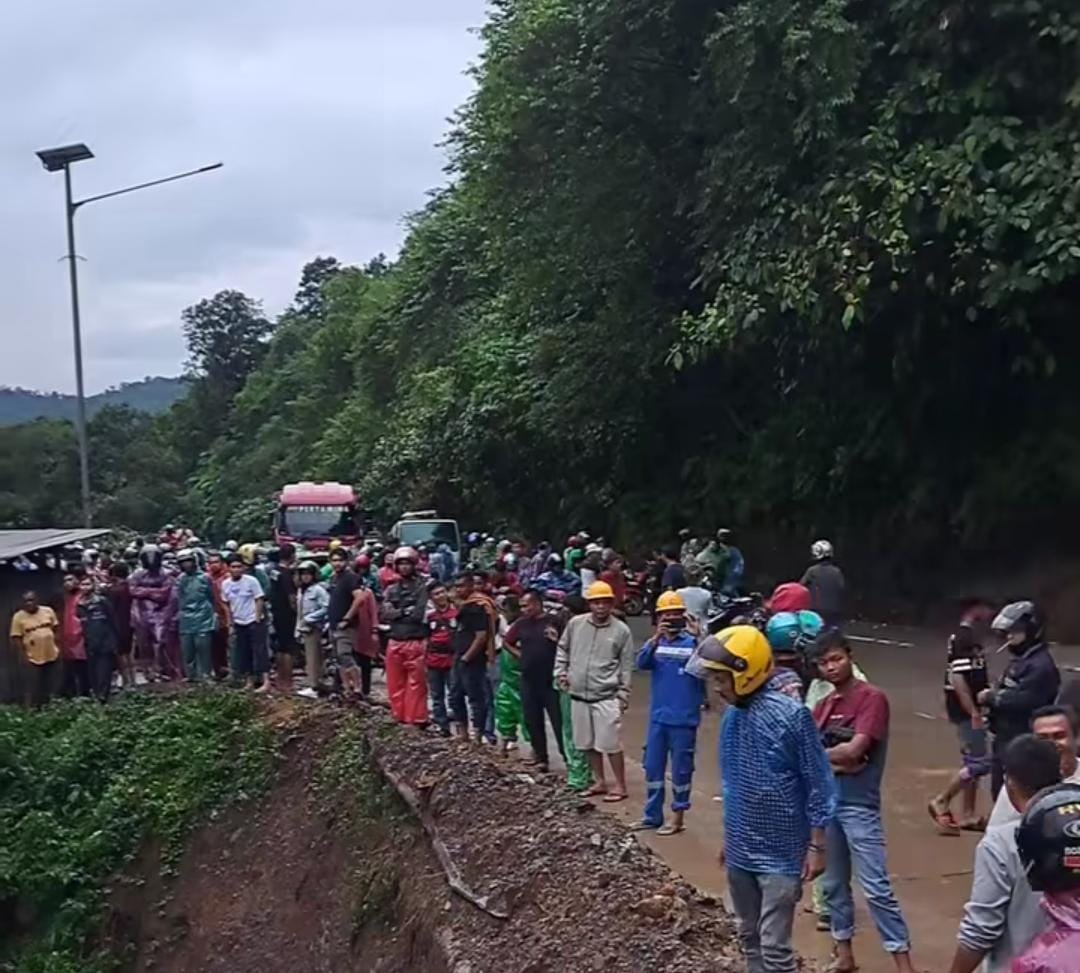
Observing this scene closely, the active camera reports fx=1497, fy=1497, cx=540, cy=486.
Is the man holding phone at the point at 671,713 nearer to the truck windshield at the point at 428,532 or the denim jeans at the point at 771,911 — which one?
the denim jeans at the point at 771,911

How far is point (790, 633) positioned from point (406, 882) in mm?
4928

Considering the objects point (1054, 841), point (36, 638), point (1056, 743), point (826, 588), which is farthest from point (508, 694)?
point (1054, 841)

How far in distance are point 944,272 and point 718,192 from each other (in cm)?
447

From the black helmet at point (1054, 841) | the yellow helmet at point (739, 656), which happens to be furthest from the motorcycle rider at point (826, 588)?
the black helmet at point (1054, 841)

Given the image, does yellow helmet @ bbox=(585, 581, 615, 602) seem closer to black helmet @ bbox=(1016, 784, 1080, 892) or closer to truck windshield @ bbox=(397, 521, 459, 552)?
black helmet @ bbox=(1016, 784, 1080, 892)

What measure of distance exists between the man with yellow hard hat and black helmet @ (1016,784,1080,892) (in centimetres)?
262

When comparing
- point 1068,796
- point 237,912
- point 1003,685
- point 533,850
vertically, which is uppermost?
point 1068,796

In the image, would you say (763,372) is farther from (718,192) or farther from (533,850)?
(533,850)

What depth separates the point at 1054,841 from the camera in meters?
Answer: 3.36

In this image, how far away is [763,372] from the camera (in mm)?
24312

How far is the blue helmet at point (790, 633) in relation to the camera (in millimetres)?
7141

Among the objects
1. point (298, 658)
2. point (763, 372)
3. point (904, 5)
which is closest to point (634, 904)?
point (298, 658)

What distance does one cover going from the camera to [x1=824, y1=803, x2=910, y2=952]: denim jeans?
680 cm

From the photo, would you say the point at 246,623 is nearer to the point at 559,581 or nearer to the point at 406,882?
the point at 559,581
